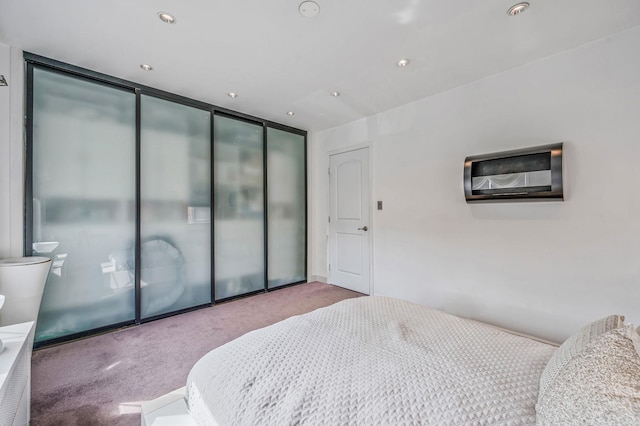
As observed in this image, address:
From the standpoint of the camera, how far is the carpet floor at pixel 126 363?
5.42ft

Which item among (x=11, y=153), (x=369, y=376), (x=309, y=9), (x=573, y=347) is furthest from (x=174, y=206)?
(x=573, y=347)

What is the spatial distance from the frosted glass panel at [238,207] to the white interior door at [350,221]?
1.12 m

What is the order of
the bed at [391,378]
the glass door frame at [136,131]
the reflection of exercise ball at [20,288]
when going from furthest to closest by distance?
the glass door frame at [136,131] < the reflection of exercise ball at [20,288] < the bed at [391,378]

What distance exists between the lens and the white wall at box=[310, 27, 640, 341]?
2062 millimetres

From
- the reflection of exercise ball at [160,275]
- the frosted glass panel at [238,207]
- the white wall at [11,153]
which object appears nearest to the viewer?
the white wall at [11,153]

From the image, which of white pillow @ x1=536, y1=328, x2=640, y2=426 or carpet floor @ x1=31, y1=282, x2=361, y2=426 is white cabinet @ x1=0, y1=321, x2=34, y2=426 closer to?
carpet floor @ x1=31, y1=282, x2=361, y2=426

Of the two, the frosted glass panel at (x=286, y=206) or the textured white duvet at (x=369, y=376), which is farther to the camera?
the frosted glass panel at (x=286, y=206)

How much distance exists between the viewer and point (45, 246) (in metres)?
2.42

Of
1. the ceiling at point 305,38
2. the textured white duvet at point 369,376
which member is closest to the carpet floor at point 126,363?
the textured white duvet at point 369,376

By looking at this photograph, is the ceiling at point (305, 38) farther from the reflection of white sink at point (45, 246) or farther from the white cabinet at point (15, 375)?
the white cabinet at point (15, 375)

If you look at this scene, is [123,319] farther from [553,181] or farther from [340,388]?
[553,181]

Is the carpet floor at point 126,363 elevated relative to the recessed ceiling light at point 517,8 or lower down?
lower down

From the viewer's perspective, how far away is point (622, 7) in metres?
1.80

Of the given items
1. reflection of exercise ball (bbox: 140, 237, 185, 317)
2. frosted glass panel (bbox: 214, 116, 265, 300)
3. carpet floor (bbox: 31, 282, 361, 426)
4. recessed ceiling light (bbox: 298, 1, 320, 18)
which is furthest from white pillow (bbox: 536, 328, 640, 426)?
frosted glass panel (bbox: 214, 116, 265, 300)
